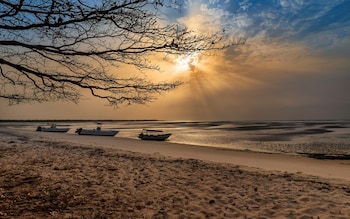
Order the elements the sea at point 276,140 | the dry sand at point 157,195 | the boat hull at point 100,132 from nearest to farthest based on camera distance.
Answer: the dry sand at point 157,195 → the sea at point 276,140 → the boat hull at point 100,132

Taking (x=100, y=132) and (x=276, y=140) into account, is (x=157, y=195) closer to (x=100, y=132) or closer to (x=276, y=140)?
(x=276, y=140)

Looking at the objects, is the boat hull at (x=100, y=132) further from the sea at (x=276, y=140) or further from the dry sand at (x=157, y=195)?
the dry sand at (x=157, y=195)

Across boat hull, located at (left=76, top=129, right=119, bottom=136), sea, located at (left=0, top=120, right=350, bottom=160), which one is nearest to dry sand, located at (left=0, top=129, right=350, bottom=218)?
sea, located at (left=0, top=120, right=350, bottom=160)

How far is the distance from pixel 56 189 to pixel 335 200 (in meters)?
7.63

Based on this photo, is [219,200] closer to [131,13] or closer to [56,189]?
[56,189]

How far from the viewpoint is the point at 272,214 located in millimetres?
6102

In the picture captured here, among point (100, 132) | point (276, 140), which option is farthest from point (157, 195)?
point (100, 132)

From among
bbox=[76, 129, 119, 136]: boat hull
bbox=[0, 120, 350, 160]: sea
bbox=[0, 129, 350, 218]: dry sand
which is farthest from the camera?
bbox=[76, 129, 119, 136]: boat hull

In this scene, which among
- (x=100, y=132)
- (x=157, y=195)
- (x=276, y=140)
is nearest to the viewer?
(x=157, y=195)

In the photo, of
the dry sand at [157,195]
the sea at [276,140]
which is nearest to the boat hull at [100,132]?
the sea at [276,140]

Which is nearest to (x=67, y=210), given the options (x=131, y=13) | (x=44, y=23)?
(x=44, y=23)

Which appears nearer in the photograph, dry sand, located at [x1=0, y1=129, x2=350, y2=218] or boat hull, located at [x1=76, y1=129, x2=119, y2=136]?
dry sand, located at [x1=0, y1=129, x2=350, y2=218]

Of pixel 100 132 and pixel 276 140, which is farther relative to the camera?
pixel 100 132

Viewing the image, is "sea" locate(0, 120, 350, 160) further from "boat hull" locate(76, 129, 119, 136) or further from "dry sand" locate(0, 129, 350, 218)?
"dry sand" locate(0, 129, 350, 218)
